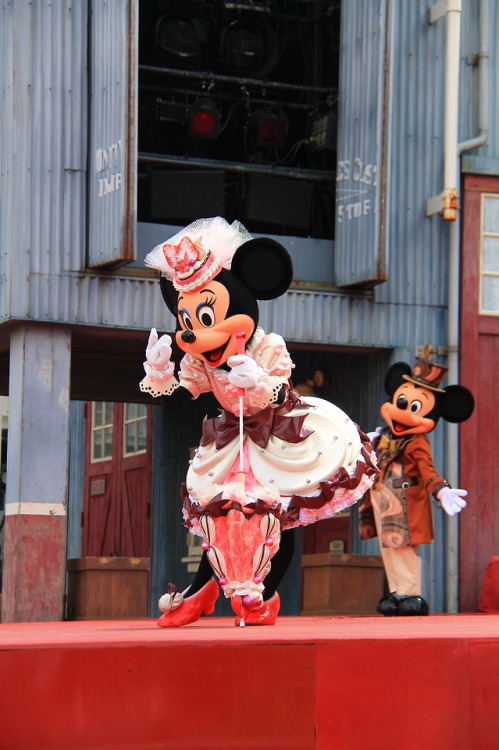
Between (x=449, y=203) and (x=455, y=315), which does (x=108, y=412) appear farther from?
(x=449, y=203)

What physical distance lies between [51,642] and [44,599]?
582cm

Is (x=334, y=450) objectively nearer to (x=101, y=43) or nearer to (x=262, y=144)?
(x=101, y=43)

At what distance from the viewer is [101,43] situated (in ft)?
36.6

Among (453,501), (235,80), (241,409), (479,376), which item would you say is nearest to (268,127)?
(235,80)

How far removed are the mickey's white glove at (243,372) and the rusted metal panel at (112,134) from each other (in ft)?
12.4

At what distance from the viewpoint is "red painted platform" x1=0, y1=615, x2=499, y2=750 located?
200 inches

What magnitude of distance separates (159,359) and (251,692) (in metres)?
2.71

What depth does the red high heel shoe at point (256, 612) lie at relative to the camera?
22.7 feet

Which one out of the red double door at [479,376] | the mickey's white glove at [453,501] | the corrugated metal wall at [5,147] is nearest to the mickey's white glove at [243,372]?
the mickey's white glove at [453,501]

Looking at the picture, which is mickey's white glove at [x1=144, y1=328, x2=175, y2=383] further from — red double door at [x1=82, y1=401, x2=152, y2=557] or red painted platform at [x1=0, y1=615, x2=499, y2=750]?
red double door at [x1=82, y1=401, x2=152, y2=557]

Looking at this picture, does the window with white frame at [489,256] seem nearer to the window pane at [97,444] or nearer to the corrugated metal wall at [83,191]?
the corrugated metal wall at [83,191]

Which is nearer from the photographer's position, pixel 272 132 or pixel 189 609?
pixel 189 609

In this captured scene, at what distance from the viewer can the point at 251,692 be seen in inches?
204

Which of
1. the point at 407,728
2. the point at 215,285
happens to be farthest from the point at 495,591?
the point at 407,728
